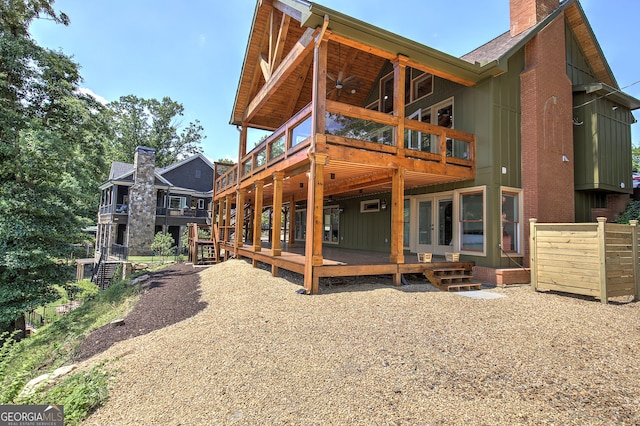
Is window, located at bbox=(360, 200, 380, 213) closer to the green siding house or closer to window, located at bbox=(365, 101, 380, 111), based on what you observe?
the green siding house

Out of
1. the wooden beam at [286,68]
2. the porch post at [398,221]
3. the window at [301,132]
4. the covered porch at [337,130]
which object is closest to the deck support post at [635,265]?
the covered porch at [337,130]

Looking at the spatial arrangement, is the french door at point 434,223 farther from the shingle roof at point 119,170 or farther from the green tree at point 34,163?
the shingle roof at point 119,170

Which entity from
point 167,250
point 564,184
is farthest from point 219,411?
point 167,250

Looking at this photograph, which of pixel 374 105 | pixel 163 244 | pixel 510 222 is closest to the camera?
pixel 510 222

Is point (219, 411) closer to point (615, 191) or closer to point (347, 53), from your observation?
point (347, 53)

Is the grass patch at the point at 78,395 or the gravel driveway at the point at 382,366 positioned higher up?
the gravel driveway at the point at 382,366

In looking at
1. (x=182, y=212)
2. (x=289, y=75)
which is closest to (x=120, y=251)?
(x=182, y=212)

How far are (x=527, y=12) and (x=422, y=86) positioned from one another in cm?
344

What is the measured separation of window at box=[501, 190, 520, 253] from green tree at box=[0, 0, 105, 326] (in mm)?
13641

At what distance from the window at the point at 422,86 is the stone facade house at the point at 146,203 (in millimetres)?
19792

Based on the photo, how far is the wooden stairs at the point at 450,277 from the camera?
7.35 meters

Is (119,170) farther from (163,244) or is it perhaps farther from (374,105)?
(374,105)

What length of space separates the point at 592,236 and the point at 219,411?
7393mm

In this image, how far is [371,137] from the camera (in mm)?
7324
